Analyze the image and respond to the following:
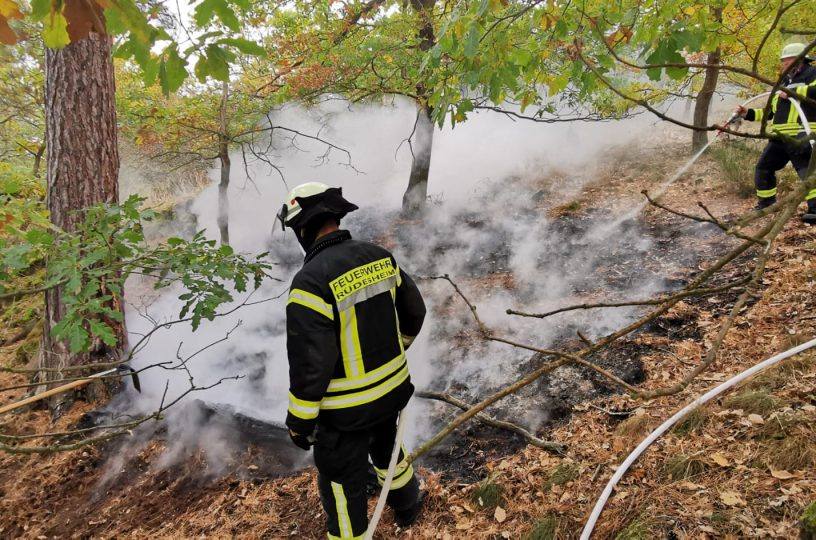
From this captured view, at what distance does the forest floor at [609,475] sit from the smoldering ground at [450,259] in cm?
35

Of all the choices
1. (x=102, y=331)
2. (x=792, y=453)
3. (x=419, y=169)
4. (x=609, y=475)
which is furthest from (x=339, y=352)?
(x=419, y=169)

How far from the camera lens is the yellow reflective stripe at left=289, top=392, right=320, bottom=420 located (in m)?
2.22

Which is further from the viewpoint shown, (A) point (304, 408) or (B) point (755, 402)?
(B) point (755, 402)

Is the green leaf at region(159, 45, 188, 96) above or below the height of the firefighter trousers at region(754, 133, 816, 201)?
above

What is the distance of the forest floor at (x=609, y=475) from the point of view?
228 centimetres

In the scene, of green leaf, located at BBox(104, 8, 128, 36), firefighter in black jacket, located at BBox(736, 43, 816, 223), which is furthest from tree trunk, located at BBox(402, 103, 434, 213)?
green leaf, located at BBox(104, 8, 128, 36)

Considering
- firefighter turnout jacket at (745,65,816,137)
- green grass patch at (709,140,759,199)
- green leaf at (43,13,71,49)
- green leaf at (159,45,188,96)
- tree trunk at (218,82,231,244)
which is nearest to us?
green leaf at (43,13,71,49)

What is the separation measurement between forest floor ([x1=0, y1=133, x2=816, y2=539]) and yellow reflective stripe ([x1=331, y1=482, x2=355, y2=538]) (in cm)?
59

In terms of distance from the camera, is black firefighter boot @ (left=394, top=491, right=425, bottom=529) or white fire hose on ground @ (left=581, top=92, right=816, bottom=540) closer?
white fire hose on ground @ (left=581, top=92, right=816, bottom=540)

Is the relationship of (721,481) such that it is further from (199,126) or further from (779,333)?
(199,126)

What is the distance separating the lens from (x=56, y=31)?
122 centimetres

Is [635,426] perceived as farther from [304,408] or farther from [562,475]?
[304,408]

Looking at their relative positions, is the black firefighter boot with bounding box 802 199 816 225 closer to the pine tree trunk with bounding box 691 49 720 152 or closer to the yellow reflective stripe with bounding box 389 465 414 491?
the pine tree trunk with bounding box 691 49 720 152

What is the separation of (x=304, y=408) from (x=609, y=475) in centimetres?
207
